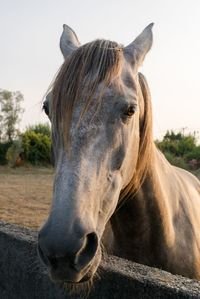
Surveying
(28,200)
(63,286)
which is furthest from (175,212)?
(28,200)

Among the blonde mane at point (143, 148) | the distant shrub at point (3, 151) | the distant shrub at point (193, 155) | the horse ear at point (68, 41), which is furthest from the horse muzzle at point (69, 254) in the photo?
the distant shrub at point (3, 151)

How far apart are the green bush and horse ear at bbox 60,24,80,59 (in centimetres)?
2857

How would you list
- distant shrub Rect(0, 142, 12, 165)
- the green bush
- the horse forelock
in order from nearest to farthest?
1. the horse forelock
2. the green bush
3. distant shrub Rect(0, 142, 12, 165)

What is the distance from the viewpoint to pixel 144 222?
2.63 meters

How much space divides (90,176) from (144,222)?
97 cm

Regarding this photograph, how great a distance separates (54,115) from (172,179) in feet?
4.82

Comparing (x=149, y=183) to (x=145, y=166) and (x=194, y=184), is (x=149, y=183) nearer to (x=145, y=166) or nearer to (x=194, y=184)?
(x=145, y=166)

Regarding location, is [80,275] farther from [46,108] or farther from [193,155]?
[193,155]

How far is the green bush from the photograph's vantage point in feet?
104

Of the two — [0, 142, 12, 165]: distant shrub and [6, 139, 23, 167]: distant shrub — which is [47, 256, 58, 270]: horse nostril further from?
[0, 142, 12, 165]: distant shrub

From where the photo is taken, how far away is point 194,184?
13.5 feet

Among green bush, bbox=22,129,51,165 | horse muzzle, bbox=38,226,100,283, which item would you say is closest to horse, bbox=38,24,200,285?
horse muzzle, bbox=38,226,100,283

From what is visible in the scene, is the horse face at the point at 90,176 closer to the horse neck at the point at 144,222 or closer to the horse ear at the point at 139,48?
the horse ear at the point at 139,48

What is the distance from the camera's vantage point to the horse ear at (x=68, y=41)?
8.71 ft
